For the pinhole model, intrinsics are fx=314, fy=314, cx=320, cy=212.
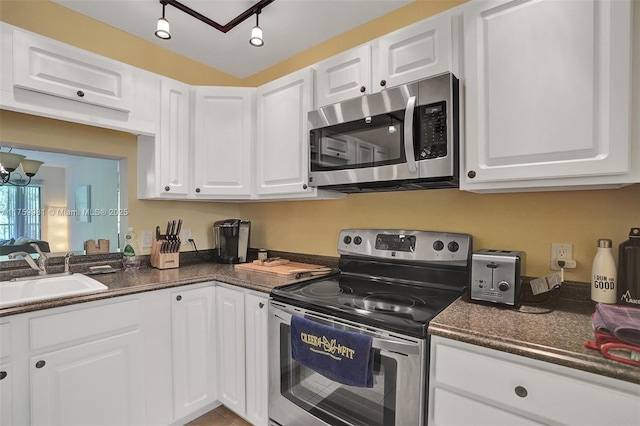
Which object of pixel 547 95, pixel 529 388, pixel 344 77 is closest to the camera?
pixel 529 388

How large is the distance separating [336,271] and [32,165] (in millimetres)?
2001

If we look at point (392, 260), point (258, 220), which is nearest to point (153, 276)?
point (258, 220)

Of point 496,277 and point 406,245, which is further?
point 406,245

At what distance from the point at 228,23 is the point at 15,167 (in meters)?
1.56

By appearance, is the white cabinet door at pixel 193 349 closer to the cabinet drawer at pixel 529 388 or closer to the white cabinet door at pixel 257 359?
the white cabinet door at pixel 257 359

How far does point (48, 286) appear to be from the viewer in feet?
5.84

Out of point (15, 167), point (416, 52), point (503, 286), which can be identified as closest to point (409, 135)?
point (416, 52)

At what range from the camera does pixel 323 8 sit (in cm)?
193

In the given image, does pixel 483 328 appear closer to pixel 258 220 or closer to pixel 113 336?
Answer: pixel 113 336

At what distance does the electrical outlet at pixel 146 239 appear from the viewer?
7.47 feet

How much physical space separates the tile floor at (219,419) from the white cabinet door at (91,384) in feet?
1.24

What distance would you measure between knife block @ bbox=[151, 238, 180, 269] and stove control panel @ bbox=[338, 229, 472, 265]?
119cm

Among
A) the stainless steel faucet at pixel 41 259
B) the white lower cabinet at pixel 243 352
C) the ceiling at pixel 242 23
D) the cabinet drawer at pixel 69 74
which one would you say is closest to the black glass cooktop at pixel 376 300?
the white lower cabinet at pixel 243 352

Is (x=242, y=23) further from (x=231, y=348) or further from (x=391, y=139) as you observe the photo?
(x=231, y=348)
